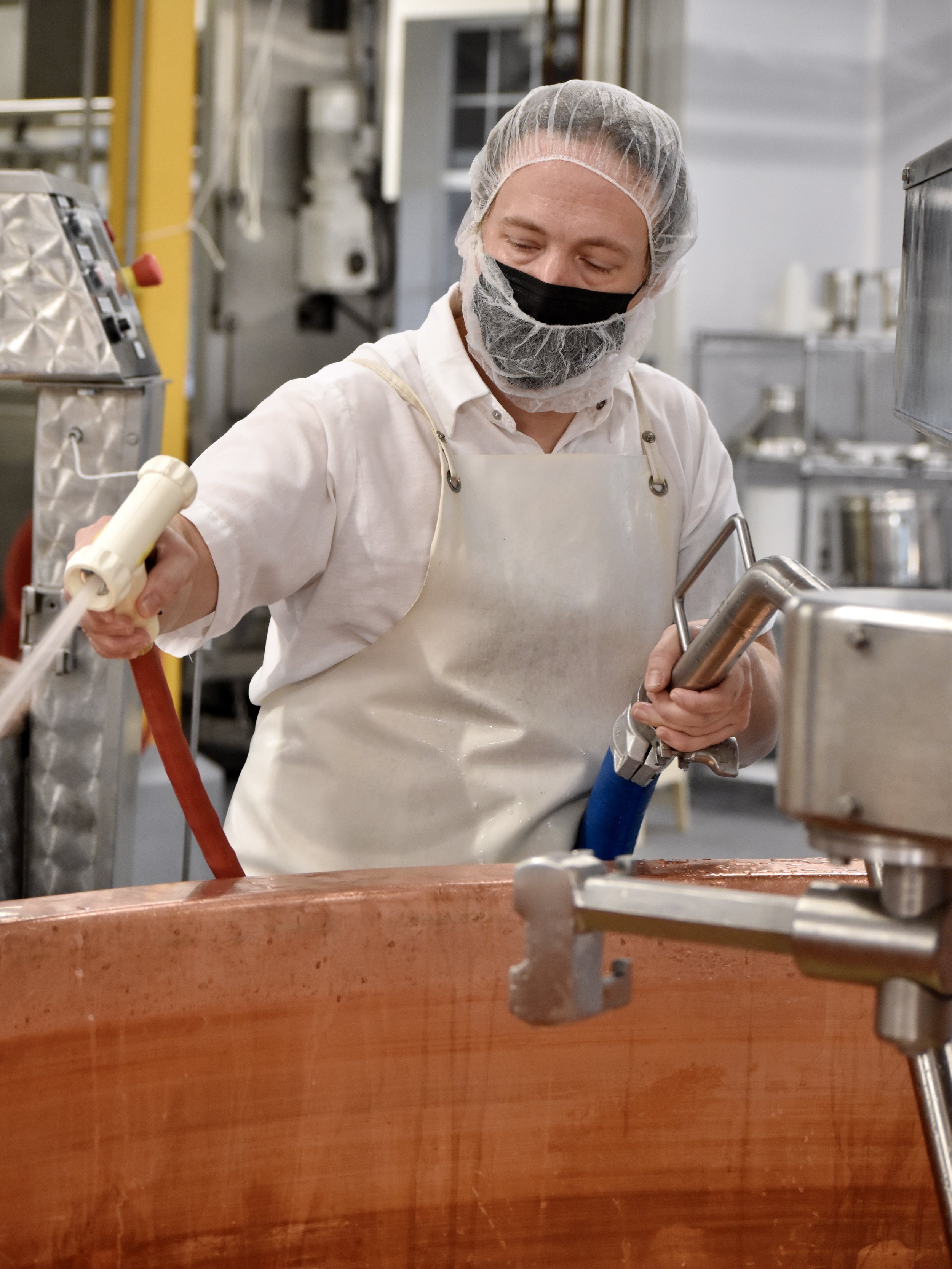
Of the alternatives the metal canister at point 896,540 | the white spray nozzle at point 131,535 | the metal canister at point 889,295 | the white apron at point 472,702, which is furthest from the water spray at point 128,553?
the metal canister at point 889,295

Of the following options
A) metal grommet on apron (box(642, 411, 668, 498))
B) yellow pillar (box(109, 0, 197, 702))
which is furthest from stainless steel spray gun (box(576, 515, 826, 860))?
yellow pillar (box(109, 0, 197, 702))

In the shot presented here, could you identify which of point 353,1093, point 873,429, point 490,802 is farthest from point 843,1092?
point 873,429

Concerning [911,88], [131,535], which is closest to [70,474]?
[131,535]

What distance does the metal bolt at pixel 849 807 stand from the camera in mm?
496

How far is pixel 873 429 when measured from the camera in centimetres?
564

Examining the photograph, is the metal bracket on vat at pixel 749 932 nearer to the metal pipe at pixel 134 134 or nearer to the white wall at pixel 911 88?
the metal pipe at pixel 134 134

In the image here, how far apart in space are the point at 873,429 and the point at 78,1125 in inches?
208

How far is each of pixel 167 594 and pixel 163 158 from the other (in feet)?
8.75

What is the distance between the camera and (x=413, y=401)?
4.42ft

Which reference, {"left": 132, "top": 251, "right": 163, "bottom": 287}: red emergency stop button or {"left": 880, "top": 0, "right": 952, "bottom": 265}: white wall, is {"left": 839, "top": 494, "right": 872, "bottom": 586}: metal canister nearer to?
{"left": 880, "top": 0, "right": 952, "bottom": 265}: white wall

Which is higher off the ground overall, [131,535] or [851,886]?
[131,535]

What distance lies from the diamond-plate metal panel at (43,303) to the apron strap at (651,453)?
0.65 m

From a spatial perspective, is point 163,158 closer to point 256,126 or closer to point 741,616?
point 256,126

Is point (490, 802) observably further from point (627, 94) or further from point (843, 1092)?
point (627, 94)
